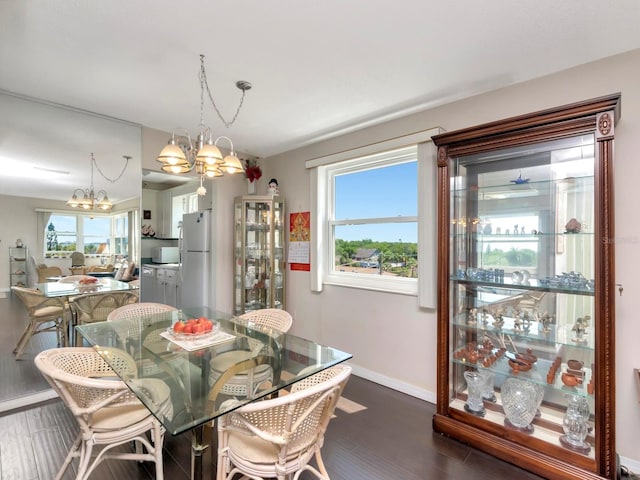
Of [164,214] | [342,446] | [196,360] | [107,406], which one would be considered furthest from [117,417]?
[164,214]

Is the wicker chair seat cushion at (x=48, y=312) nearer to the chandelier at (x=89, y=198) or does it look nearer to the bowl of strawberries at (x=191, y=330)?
the chandelier at (x=89, y=198)

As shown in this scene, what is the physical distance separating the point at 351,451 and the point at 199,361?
116cm

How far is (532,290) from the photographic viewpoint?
2.04 meters

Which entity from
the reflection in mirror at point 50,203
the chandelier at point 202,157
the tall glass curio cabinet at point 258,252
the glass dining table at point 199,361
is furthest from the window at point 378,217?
the reflection in mirror at point 50,203

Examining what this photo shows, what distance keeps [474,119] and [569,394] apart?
2040 mm

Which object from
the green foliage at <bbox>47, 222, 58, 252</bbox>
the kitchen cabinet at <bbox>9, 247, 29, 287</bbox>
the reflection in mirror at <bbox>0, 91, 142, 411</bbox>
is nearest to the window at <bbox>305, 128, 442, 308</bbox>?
the reflection in mirror at <bbox>0, 91, 142, 411</bbox>

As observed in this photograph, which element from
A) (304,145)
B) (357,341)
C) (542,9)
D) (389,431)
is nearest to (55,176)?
(304,145)

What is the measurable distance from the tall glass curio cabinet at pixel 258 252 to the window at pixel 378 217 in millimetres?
518

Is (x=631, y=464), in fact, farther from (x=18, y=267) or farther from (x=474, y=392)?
(x=18, y=267)

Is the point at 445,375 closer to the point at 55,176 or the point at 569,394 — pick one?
the point at 569,394

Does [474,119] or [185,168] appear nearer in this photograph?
[185,168]

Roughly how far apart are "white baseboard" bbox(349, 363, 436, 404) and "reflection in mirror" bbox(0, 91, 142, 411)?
2.66 metres

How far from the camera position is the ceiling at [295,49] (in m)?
1.56

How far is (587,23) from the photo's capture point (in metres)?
1.63
